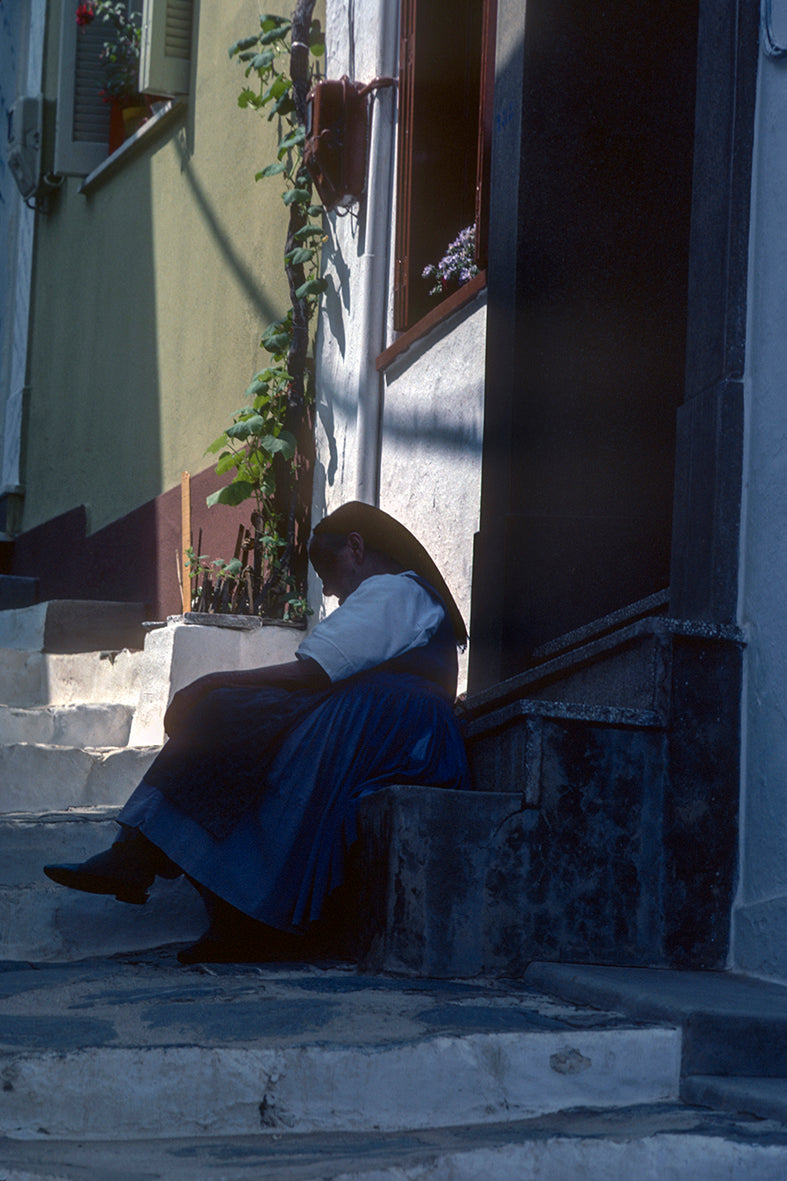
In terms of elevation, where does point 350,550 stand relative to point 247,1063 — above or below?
above

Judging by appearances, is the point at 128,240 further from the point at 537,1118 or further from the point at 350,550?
the point at 537,1118

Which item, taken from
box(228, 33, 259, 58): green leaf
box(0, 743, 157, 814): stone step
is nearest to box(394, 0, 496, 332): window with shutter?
box(228, 33, 259, 58): green leaf

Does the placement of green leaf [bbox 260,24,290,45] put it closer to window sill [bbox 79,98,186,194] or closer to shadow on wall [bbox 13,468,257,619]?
window sill [bbox 79,98,186,194]

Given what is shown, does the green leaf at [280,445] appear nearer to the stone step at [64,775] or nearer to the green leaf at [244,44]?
the stone step at [64,775]

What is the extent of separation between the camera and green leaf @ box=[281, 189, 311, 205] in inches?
276

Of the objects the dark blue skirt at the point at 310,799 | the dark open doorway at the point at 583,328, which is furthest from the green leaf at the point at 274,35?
the dark blue skirt at the point at 310,799

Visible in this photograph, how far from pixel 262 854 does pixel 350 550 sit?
0.96 meters

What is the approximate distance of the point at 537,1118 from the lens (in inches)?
94.0

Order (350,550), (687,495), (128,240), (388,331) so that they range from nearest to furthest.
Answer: (687,495) → (350,550) → (388,331) → (128,240)

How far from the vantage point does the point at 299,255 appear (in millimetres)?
6938

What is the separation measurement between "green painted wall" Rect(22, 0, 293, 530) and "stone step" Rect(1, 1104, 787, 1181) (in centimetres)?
559

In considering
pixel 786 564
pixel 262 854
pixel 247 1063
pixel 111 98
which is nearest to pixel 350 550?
pixel 262 854

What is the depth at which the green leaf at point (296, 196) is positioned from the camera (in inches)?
276

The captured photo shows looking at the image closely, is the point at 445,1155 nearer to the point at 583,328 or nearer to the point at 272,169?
the point at 583,328
